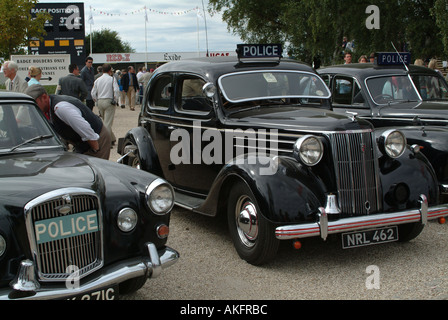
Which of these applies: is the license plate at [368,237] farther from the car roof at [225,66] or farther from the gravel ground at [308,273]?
the car roof at [225,66]

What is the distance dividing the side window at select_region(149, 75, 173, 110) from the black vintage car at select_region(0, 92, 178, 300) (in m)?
2.43

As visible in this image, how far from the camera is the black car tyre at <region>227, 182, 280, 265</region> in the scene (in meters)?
4.52

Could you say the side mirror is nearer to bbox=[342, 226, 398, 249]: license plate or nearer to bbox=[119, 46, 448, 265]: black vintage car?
bbox=[119, 46, 448, 265]: black vintage car

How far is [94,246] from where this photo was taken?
3.50 meters

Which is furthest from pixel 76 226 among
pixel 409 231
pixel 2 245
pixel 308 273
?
pixel 409 231

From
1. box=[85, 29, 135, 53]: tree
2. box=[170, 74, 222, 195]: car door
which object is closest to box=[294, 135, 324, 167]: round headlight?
box=[170, 74, 222, 195]: car door

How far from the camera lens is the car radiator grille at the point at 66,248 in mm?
3244

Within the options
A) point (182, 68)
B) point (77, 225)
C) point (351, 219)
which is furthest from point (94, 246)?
point (182, 68)

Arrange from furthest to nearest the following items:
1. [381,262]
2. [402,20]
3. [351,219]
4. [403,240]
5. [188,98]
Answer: [402,20], [188,98], [403,240], [381,262], [351,219]

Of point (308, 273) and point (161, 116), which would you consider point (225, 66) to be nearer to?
point (161, 116)

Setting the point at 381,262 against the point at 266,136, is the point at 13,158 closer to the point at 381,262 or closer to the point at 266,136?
the point at 266,136

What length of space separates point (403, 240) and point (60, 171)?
3593mm

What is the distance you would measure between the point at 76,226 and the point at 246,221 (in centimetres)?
180

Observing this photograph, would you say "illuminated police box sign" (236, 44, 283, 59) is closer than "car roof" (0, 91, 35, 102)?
No
